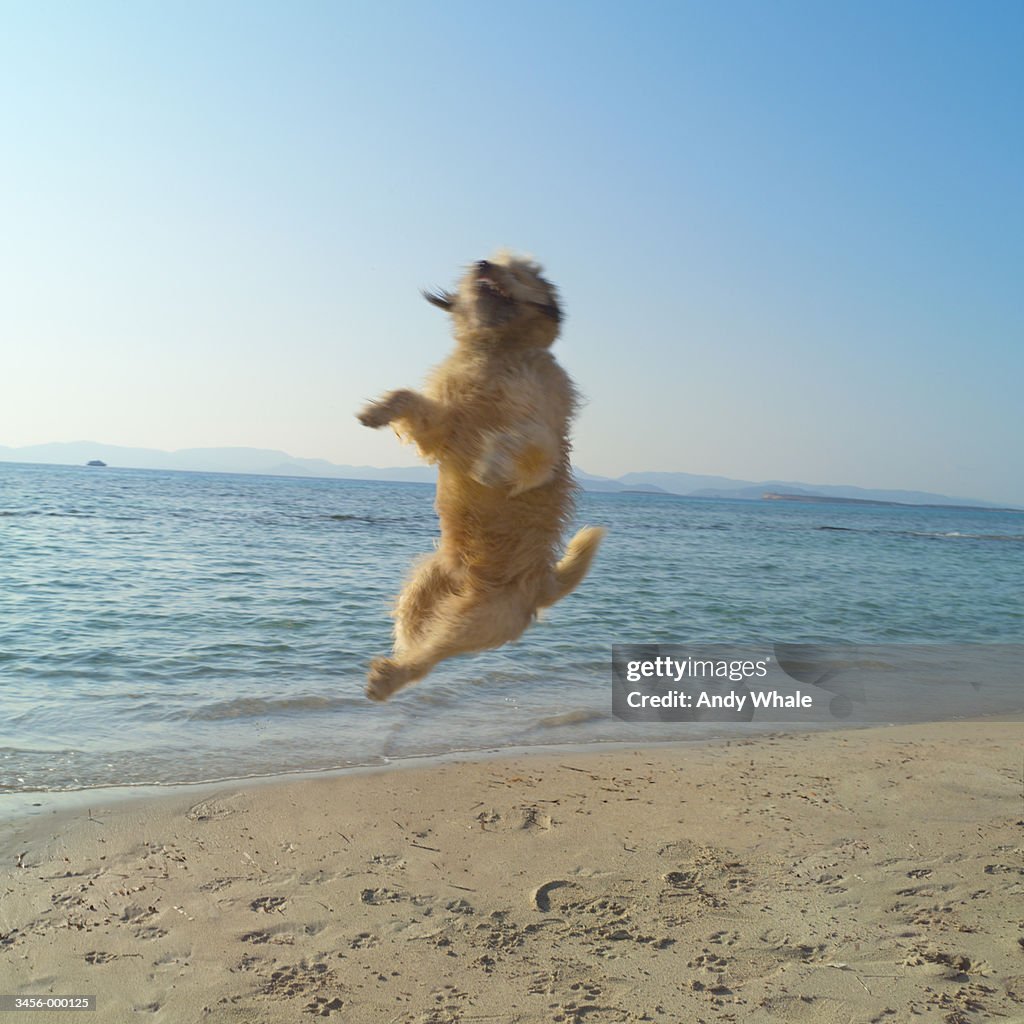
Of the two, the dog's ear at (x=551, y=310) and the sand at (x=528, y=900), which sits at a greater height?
the dog's ear at (x=551, y=310)

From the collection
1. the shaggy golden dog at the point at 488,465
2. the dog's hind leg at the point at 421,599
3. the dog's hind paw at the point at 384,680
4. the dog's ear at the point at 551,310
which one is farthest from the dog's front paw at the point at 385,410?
the dog's hind paw at the point at 384,680

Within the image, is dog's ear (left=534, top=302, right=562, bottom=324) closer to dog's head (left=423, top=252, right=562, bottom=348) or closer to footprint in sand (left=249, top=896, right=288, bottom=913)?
dog's head (left=423, top=252, right=562, bottom=348)

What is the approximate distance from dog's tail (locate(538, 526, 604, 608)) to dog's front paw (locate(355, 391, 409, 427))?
915 mm

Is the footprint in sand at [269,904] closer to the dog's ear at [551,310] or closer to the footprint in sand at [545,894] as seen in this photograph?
the footprint in sand at [545,894]

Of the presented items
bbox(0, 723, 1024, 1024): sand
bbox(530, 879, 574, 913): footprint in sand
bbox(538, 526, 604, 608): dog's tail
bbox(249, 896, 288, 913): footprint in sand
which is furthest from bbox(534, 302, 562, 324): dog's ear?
bbox(249, 896, 288, 913): footprint in sand

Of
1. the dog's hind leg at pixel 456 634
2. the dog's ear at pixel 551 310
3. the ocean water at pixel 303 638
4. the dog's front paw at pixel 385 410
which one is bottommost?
the ocean water at pixel 303 638

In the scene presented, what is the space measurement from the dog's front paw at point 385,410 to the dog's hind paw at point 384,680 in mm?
902

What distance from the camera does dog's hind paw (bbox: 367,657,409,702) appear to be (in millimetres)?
2898

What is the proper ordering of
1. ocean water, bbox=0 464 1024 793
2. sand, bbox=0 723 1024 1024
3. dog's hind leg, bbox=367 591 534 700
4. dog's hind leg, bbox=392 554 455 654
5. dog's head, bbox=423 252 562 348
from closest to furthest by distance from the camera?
dog's head, bbox=423 252 562 348 → dog's hind leg, bbox=367 591 534 700 → dog's hind leg, bbox=392 554 455 654 → sand, bbox=0 723 1024 1024 → ocean water, bbox=0 464 1024 793

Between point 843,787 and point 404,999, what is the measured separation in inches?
192

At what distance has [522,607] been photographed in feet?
9.74

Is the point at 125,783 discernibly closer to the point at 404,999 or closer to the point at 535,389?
the point at 404,999

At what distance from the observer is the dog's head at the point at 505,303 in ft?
8.69

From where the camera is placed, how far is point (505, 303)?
8.70 ft
